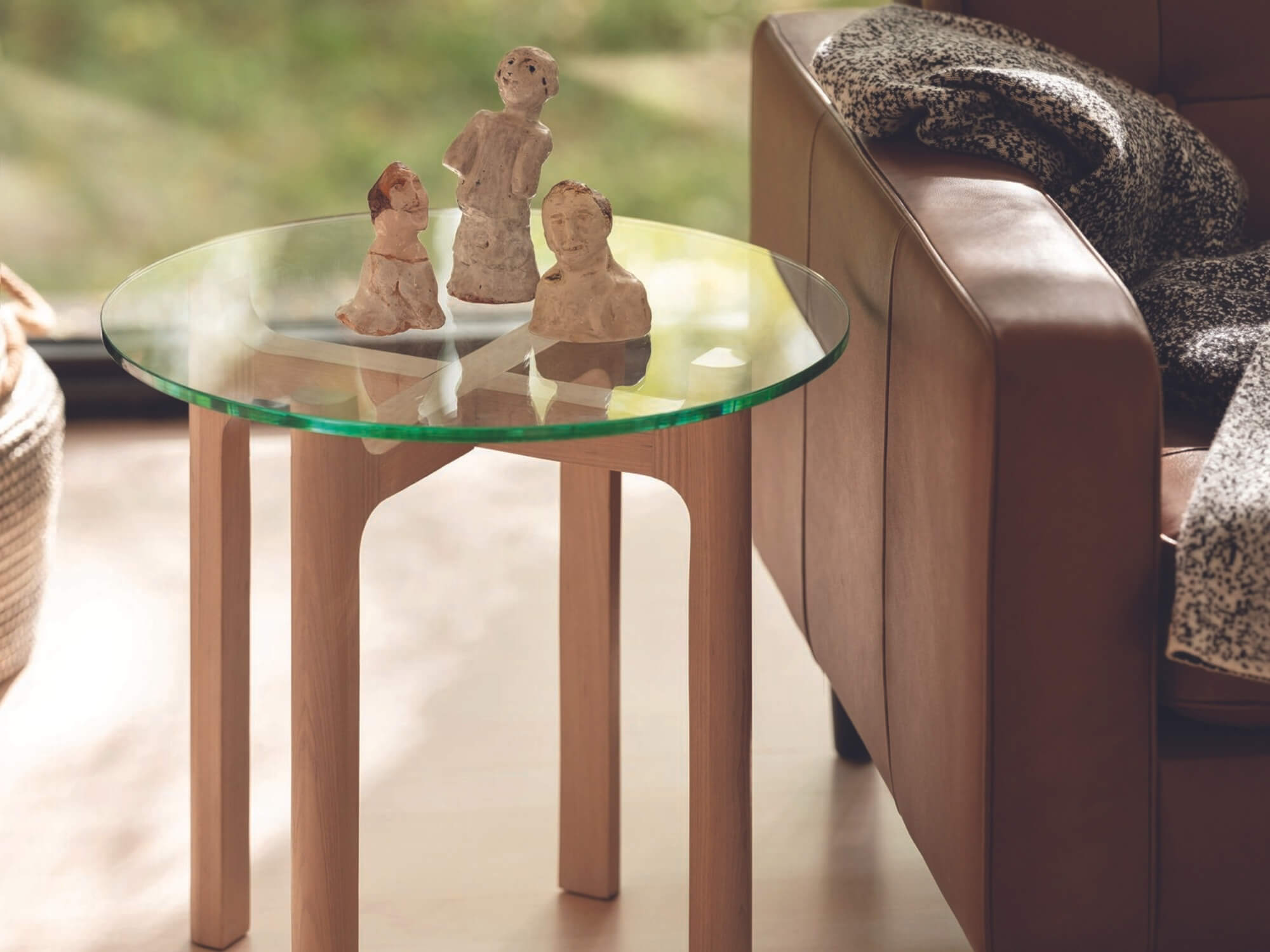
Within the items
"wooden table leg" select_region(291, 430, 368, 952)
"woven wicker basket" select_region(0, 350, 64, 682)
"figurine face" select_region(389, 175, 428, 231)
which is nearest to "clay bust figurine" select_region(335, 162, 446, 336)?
"figurine face" select_region(389, 175, 428, 231)

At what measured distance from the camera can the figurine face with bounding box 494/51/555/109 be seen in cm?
111

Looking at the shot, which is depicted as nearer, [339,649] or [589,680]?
[339,649]

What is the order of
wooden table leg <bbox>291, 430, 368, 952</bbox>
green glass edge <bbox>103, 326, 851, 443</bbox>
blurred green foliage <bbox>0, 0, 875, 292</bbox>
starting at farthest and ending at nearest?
blurred green foliage <bbox>0, 0, 875, 292</bbox>
wooden table leg <bbox>291, 430, 368, 952</bbox>
green glass edge <bbox>103, 326, 851, 443</bbox>

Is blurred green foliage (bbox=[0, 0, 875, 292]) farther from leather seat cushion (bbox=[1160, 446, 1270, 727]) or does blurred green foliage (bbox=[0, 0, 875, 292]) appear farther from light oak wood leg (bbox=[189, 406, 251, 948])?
leather seat cushion (bbox=[1160, 446, 1270, 727])

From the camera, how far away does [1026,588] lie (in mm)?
998

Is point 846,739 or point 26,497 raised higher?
point 26,497

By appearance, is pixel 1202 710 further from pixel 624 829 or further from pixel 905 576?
Result: pixel 624 829

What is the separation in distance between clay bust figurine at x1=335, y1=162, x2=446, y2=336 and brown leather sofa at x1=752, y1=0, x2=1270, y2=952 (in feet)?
1.07

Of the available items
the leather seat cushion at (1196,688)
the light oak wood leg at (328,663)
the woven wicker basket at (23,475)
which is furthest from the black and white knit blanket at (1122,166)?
the woven wicker basket at (23,475)

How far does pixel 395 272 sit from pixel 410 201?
0.16 ft

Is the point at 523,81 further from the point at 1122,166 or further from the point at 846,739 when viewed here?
the point at 846,739

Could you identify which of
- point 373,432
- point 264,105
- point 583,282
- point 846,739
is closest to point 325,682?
point 373,432

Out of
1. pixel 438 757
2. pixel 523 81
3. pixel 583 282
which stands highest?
pixel 523 81

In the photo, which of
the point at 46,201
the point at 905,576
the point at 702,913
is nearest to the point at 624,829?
the point at 702,913
